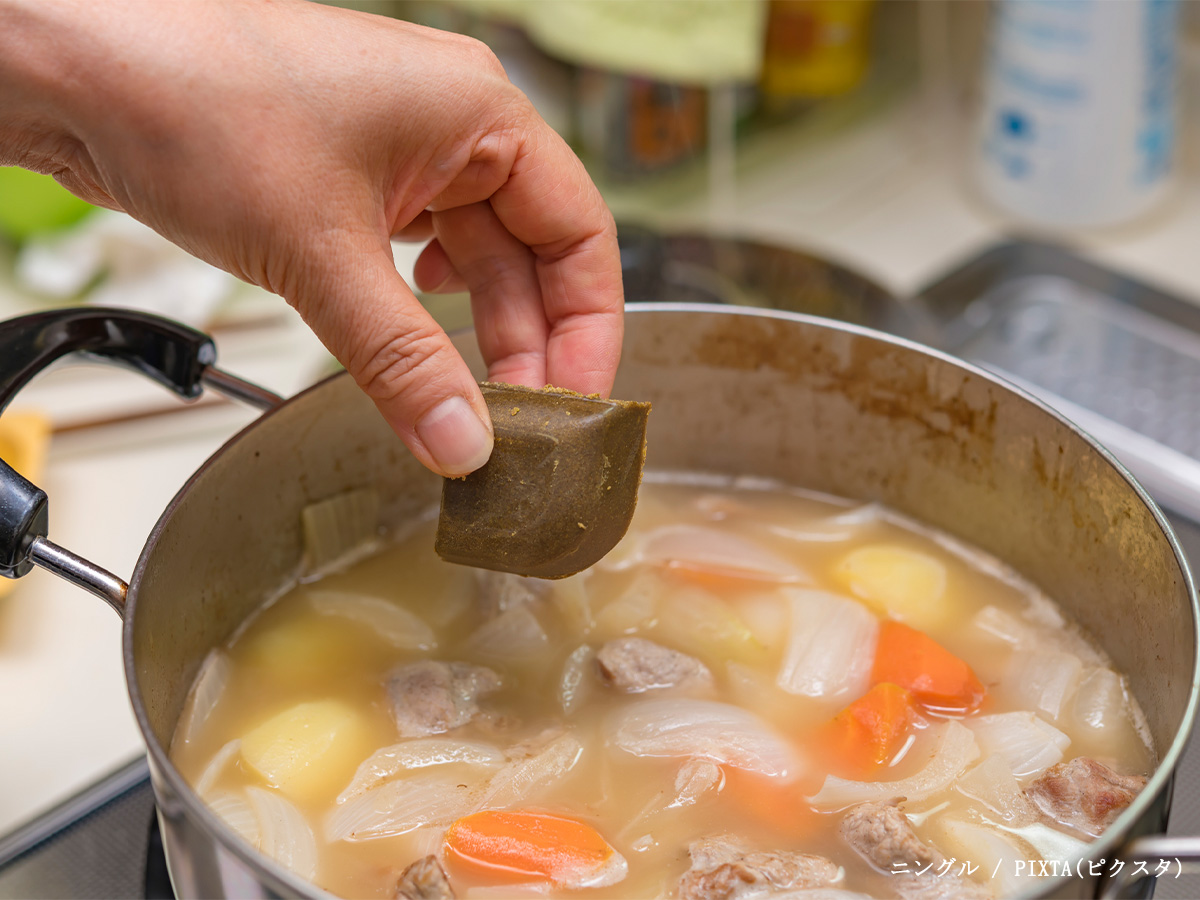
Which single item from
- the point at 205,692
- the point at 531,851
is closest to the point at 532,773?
the point at 531,851

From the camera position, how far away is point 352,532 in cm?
108

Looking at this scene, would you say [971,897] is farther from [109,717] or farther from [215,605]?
[109,717]

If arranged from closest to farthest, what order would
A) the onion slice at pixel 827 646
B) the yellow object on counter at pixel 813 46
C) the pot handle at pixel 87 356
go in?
the pot handle at pixel 87 356, the onion slice at pixel 827 646, the yellow object on counter at pixel 813 46

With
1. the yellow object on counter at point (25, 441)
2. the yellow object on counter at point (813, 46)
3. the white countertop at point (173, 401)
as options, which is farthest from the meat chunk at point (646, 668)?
the yellow object on counter at point (813, 46)

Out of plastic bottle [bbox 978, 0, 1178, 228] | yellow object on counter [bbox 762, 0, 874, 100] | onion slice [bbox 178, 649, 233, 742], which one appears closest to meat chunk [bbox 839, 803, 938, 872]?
onion slice [bbox 178, 649, 233, 742]

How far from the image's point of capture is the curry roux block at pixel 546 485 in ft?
2.61

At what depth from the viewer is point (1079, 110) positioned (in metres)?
1.60

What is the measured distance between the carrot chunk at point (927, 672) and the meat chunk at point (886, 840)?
0.45 ft

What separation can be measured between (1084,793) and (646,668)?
0.34 metres

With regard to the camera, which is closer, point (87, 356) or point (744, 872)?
point (744, 872)

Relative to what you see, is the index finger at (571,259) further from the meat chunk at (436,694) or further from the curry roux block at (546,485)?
the meat chunk at (436,694)

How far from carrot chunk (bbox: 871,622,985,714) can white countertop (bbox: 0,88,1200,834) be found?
2.31 ft

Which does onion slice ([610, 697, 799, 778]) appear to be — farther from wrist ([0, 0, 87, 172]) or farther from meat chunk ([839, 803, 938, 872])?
wrist ([0, 0, 87, 172])

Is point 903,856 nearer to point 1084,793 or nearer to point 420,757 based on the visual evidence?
point 1084,793
